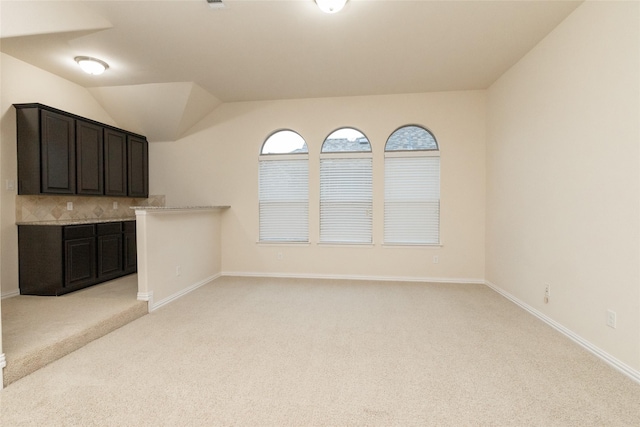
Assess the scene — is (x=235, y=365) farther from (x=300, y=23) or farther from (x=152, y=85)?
(x=152, y=85)

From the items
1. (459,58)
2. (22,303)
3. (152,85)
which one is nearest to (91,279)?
(22,303)

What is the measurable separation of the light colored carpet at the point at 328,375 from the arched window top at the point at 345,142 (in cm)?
259

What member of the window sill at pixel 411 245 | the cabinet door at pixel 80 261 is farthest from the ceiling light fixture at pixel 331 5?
the cabinet door at pixel 80 261

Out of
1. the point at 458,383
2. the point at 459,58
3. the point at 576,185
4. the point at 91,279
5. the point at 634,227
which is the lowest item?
the point at 458,383

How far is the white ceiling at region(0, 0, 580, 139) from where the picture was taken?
268 cm

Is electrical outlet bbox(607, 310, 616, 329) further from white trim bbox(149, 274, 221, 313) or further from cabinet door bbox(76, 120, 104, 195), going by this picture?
cabinet door bbox(76, 120, 104, 195)

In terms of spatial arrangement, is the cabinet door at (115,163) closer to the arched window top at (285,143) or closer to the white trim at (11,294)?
the white trim at (11,294)

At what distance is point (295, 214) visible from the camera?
5.02 metres

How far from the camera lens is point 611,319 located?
89.4 inches

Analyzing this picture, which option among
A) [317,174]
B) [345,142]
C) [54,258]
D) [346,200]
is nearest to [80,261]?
[54,258]

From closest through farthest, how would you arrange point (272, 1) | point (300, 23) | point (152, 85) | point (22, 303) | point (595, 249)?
point (595, 249)
point (272, 1)
point (300, 23)
point (22, 303)
point (152, 85)

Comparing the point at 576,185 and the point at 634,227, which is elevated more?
the point at 576,185

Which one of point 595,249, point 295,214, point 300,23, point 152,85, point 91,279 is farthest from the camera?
point 295,214

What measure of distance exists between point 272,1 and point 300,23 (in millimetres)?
377
